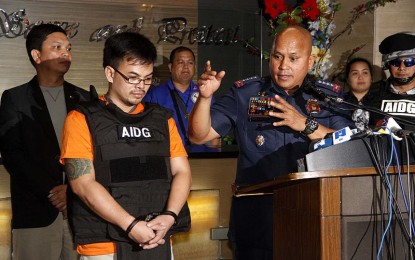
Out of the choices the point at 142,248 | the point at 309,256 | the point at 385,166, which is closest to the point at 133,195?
the point at 142,248

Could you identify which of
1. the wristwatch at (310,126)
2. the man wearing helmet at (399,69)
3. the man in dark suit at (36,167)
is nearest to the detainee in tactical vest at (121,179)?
the wristwatch at (310,126)

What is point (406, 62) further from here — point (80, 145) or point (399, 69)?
point (80, 145)

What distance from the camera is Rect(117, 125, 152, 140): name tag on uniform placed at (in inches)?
100

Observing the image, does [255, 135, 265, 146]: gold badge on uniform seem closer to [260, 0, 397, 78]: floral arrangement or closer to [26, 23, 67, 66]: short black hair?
[26, 23, 67, 66]: short black hair

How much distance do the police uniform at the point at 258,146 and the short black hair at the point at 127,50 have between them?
1.56 ft

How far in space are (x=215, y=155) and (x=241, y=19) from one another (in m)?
2.72

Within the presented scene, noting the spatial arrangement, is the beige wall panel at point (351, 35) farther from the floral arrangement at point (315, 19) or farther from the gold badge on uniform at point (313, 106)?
the gold badge on uniform at point (313, 106)

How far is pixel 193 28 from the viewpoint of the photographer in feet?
23.1

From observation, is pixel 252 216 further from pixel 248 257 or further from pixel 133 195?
pixel 133 195

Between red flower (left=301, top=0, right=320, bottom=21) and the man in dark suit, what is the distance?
97.0 inches

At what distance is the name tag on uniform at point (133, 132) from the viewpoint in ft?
8.36

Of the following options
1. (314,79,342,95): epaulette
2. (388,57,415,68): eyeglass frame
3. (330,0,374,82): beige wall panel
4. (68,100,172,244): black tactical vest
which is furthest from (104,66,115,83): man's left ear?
(330,0,374,82): beige wall panel

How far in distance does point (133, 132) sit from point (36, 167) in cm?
127

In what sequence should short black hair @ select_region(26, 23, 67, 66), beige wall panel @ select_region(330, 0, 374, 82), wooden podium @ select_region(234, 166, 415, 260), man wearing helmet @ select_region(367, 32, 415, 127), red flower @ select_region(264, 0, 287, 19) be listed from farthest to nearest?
beige wall panel @ select_region(330, 0, 374, 82) → red flower @ select_region(264, 0, 287, 19) → man wearing helmet @ select_region(367, 32, 415, 127) → short black hair @ select_region(26, 23, 67, 66) → wooden podium @ select_region(234, 166, 415, 260)
